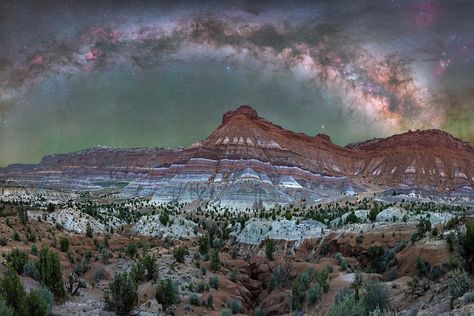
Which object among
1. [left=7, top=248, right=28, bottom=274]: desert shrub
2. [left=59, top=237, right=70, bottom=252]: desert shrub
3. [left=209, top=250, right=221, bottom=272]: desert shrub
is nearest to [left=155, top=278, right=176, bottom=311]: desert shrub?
[left=7, top=248, right=28, bottom=274]: desert shrub

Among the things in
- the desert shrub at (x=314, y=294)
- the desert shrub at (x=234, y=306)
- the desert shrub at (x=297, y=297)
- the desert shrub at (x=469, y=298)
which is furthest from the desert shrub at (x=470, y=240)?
the desert shrub at (x=234, y=306)

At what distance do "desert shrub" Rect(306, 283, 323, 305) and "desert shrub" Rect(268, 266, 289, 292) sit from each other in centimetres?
680

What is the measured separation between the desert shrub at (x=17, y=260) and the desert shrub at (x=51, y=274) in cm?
175

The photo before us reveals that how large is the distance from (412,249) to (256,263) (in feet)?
54.4

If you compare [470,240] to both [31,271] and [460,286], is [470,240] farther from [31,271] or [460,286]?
[31,271]

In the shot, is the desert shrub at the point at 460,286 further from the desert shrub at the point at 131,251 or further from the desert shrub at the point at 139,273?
the desert shrub at the point at 131,251

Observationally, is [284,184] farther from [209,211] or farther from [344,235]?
[344,235]

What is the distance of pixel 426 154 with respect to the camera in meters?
153

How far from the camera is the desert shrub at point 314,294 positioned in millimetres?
26234

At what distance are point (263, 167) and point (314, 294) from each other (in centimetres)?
9418

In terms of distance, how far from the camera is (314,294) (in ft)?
86.3

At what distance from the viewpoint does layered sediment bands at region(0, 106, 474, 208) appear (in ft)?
363

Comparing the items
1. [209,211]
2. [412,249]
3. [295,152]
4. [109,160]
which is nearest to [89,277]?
[412,249]

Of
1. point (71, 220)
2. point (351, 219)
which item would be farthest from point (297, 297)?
point (71, 220)
